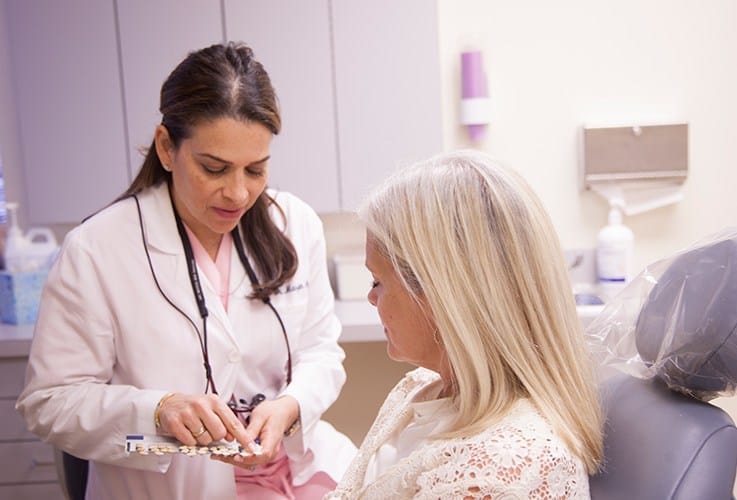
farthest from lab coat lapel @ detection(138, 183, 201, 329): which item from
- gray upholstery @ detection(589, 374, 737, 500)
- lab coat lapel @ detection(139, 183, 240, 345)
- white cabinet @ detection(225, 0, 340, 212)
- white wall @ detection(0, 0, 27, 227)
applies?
white wall @ detection(0, 0, 27, 227)

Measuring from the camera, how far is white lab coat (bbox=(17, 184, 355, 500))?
4.57 feet

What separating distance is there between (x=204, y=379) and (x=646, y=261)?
1711 millimetres

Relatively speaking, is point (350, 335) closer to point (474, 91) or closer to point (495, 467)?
point (474, 91)

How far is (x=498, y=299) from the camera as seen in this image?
963mm

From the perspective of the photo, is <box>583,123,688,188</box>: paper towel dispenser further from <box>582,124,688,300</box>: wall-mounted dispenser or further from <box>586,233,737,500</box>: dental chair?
<box>586,233,737,500</box>: dental chair

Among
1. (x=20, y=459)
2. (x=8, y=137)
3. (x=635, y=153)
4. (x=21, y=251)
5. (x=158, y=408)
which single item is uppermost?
(x=8, y=137)

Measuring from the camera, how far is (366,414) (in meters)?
2.76

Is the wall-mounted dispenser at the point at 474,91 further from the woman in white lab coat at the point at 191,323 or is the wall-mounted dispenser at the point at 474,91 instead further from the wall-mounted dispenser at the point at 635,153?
the woman in white lab coat at the point at 191,323

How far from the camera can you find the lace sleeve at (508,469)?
2.85 feet

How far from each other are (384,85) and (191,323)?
1.19 m

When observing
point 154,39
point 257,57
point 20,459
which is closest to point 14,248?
point 20,459

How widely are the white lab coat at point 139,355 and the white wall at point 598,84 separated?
1.27 metres

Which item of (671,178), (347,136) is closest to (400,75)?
(347,136)

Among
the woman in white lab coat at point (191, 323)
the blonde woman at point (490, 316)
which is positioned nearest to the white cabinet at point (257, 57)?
the woman in white lab coat at point (191, 323)
